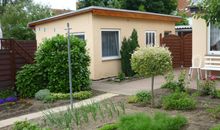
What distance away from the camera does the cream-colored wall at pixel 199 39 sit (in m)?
13.7

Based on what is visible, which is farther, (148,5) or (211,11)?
(148,5)

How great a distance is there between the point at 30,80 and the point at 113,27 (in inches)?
208

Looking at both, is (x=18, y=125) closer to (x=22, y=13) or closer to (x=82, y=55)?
(x=82, y=55)

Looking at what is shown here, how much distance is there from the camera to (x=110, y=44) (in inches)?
607

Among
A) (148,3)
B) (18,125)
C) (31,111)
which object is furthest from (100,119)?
(148,3)

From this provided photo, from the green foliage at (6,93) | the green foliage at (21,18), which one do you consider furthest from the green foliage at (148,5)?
the green foliage at (6,93)

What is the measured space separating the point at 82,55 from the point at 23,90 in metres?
2.42

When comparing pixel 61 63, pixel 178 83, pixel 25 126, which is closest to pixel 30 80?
pixel 61 63

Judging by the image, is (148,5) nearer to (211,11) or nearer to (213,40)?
(213,40)

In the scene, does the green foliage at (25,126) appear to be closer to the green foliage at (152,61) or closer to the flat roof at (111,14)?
the green foliage at (152,61)

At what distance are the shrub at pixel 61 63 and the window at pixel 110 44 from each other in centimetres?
345

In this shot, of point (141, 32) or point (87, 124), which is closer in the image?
point (87, 124)

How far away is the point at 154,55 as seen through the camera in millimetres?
8594

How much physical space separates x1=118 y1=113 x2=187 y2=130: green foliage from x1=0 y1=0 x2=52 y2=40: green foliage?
2169 cm
